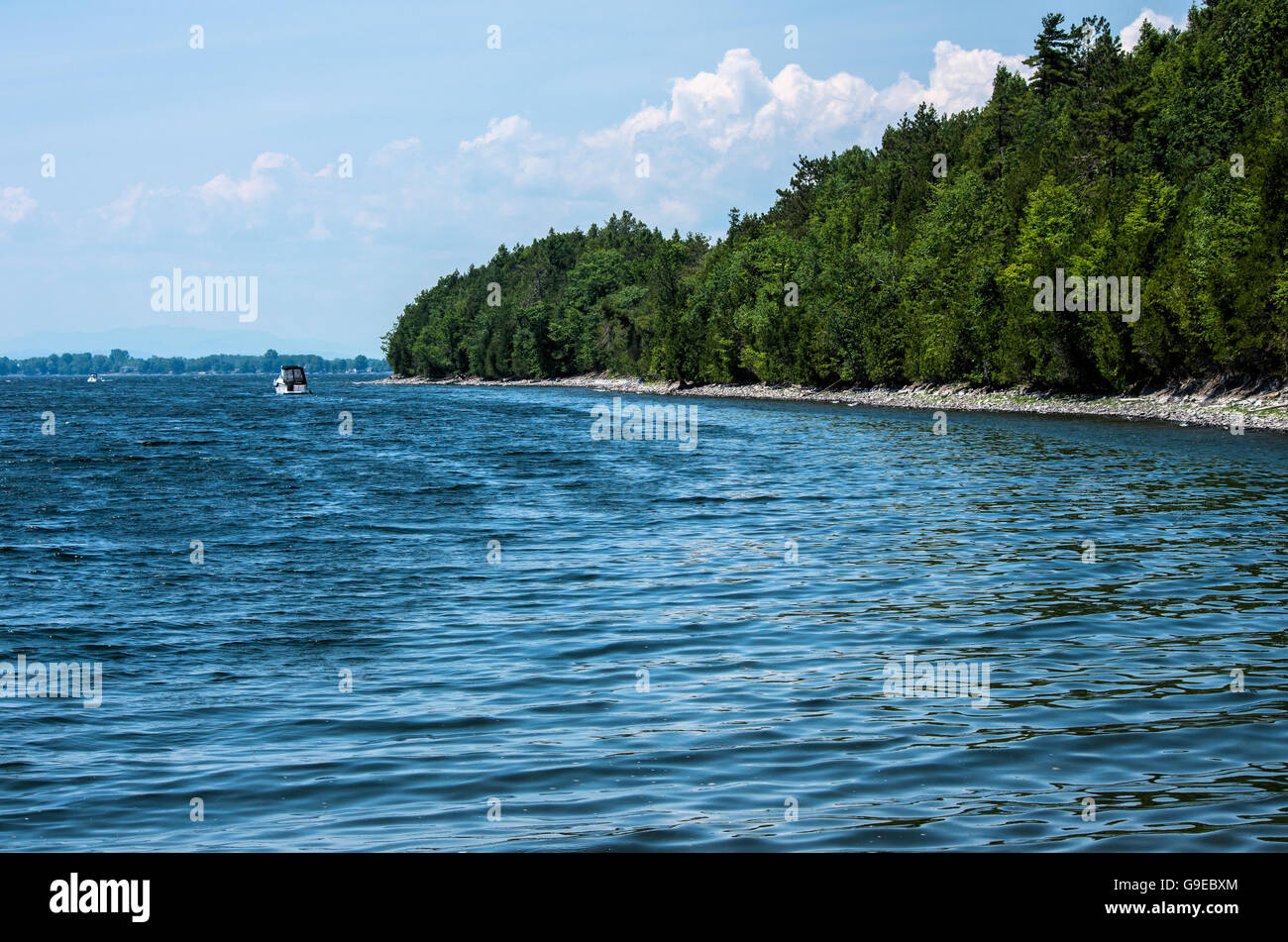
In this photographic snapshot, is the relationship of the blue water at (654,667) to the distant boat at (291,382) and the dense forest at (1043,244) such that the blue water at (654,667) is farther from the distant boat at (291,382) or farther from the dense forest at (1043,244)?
the distant boat at (291,382)

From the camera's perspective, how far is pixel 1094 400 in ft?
280

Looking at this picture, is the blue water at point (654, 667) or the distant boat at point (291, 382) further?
the distant boat at point (291, 382)

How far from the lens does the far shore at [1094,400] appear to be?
2648 inches

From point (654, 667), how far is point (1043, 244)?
91300 millimetres

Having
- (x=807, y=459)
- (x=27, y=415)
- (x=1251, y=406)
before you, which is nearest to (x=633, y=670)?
(x=807, y=459)

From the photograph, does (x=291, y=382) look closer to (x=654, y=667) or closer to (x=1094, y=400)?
(x=1094, y=400)

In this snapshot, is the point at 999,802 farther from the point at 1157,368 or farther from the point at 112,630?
the point at 1157,368

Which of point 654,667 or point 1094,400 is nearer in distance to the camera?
point 654,667

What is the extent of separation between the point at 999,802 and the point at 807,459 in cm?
4255

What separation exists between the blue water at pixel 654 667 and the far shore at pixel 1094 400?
1262 inches

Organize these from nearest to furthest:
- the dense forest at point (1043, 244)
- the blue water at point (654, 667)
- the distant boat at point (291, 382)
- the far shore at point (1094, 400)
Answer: the blue water at point (654, 667) → the far shore at point (1094, 400) → the dense forest at point (1043, 244) → the distant boat at point (291, 382)

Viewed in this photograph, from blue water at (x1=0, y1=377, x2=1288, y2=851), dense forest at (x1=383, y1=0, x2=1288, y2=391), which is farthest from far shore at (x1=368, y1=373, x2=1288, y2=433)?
blue water at (x1=0, y1=377, x2=1288, y2=851)

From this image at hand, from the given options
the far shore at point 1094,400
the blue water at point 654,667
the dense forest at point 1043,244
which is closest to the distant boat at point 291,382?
the dense forest at point 1043,244

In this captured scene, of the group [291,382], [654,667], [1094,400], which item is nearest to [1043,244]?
[1094,400]
